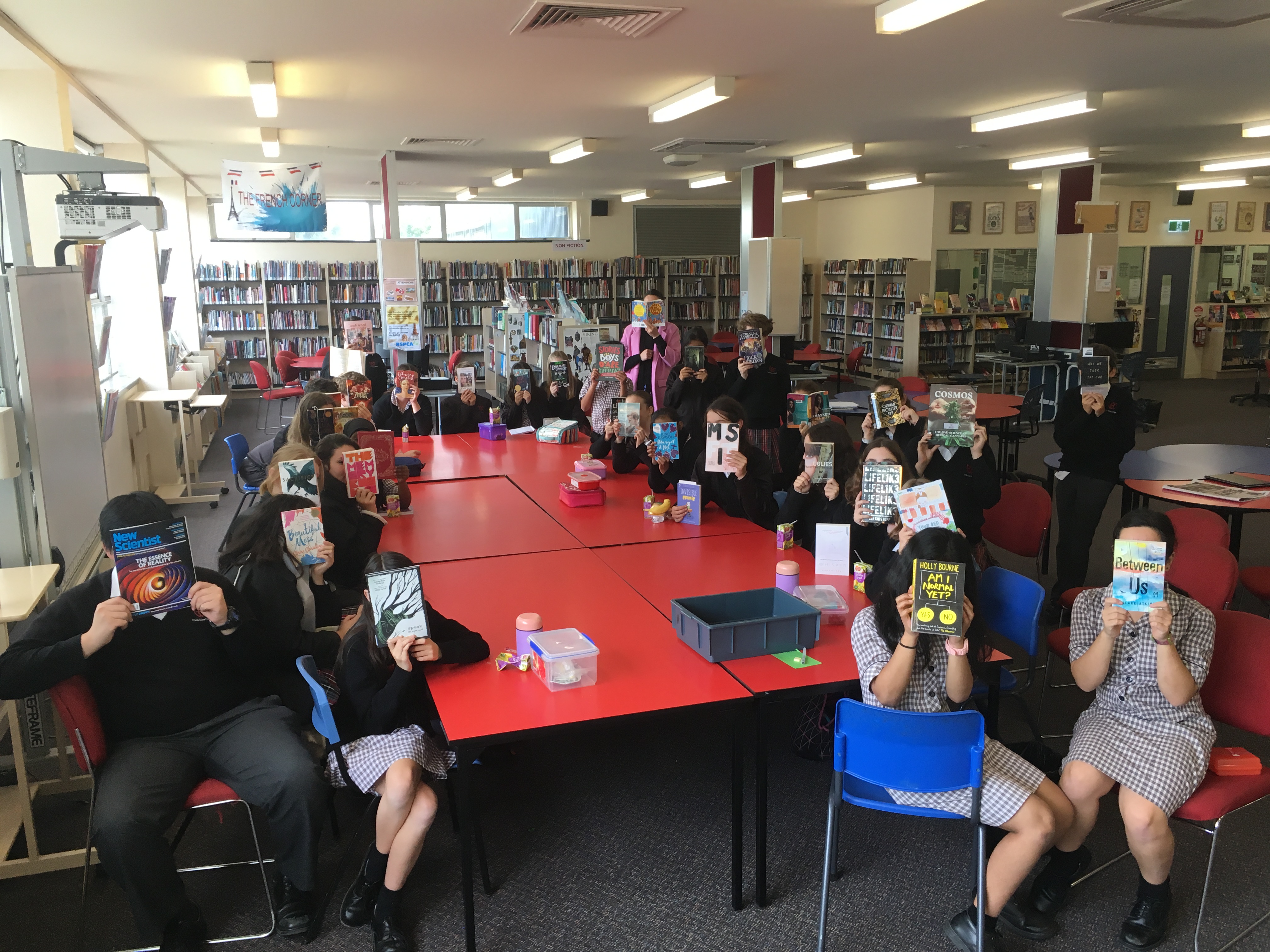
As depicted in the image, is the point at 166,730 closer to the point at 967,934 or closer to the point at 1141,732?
the point at 967,934

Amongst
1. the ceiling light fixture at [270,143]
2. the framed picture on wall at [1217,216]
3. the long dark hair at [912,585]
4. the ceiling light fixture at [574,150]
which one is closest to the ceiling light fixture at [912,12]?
the long dark hair at [912,585]

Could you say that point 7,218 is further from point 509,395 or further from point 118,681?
point 509,395

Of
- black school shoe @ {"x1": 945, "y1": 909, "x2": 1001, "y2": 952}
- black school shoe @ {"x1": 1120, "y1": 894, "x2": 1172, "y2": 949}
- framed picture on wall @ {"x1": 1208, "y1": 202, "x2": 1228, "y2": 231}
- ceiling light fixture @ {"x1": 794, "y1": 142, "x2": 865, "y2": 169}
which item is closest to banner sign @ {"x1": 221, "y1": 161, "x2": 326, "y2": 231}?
ceiling light fixture @ {"x1": 794, "y1": 142, "x2": 865, "y2": 169}

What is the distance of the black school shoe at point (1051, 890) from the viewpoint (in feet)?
A: 9.13

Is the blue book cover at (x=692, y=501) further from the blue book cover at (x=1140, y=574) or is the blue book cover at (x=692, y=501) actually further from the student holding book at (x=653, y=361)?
the student holding book at (x=653, y=361)

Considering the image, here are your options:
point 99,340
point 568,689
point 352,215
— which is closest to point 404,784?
point 568,689

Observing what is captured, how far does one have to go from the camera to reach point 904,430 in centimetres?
523

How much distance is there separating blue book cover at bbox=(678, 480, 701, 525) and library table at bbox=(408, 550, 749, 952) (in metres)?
0.94

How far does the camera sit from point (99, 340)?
7738 millimetres

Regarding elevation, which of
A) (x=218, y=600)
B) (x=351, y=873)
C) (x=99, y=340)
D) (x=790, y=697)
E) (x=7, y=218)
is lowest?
(x=351, y=873)

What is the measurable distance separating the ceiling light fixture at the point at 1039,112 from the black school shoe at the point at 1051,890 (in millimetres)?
6454

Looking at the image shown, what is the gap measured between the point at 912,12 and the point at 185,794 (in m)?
4.60

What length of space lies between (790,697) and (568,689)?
65cm

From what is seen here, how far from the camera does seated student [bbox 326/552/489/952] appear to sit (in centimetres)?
268
